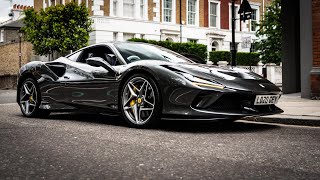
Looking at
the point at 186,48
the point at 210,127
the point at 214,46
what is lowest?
the point at 210,127

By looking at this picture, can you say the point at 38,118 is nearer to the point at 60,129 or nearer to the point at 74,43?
the point at 60,129

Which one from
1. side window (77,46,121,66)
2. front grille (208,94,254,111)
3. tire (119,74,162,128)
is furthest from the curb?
side window (77,46,121,66)

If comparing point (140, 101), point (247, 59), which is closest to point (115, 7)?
point (247, 59)

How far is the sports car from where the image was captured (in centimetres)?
496

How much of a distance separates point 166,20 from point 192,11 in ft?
10.4

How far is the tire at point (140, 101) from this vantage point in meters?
5.21

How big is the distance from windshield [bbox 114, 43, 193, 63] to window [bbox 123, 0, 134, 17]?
80.6 ft

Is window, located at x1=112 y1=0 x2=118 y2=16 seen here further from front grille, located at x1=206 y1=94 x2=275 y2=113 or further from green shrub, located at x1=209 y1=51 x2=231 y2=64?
front grille, located at x1=206 y1=94 x2=275 y2=113

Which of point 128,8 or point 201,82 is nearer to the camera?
point 201,82

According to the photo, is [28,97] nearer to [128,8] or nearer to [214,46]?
[128,8]

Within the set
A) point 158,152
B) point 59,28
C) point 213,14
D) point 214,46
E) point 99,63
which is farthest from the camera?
point 214,46

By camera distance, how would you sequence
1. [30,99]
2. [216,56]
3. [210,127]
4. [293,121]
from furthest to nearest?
[216,56], [30,99], [293,121], [210,127]

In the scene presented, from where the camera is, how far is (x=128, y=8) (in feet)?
99.8

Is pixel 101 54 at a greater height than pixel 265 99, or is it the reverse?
pixel 101 54
